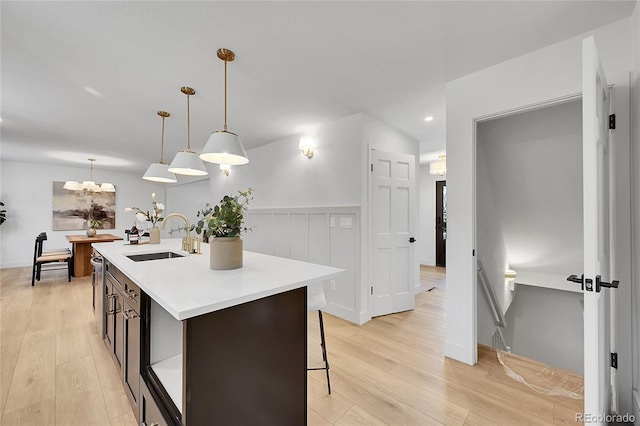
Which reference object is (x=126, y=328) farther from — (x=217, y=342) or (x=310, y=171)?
(x=310, y=171)

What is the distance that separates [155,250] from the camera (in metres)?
2.40

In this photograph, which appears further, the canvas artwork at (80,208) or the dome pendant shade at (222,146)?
the canvas artwork at (80,208)

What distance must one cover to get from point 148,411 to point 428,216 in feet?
21.5

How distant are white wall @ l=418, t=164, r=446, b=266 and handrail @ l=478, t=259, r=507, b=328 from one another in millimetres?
3366

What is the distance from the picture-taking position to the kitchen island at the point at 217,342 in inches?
38.9

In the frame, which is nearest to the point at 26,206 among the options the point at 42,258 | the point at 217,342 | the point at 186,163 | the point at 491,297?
the point at 42,258

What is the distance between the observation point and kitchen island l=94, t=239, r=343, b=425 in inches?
38.9

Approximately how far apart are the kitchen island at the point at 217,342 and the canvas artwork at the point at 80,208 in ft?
23.6

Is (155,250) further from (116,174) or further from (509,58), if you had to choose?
(116,174)

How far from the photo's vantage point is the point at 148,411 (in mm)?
1264

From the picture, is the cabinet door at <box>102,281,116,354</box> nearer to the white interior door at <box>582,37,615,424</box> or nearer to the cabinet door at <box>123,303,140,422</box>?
the cabinet door at <box>123,303,140,422</box>

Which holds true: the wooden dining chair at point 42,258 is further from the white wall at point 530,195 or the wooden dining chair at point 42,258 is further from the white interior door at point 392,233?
the white wall at point 530,195

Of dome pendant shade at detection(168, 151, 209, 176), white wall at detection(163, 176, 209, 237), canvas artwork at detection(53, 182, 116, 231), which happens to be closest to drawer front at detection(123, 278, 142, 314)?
dome pendant shade at detection(168, 151, 209, 176)

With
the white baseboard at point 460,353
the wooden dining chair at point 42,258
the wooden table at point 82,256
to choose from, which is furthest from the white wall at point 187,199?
the white baseboard at point 460,353
